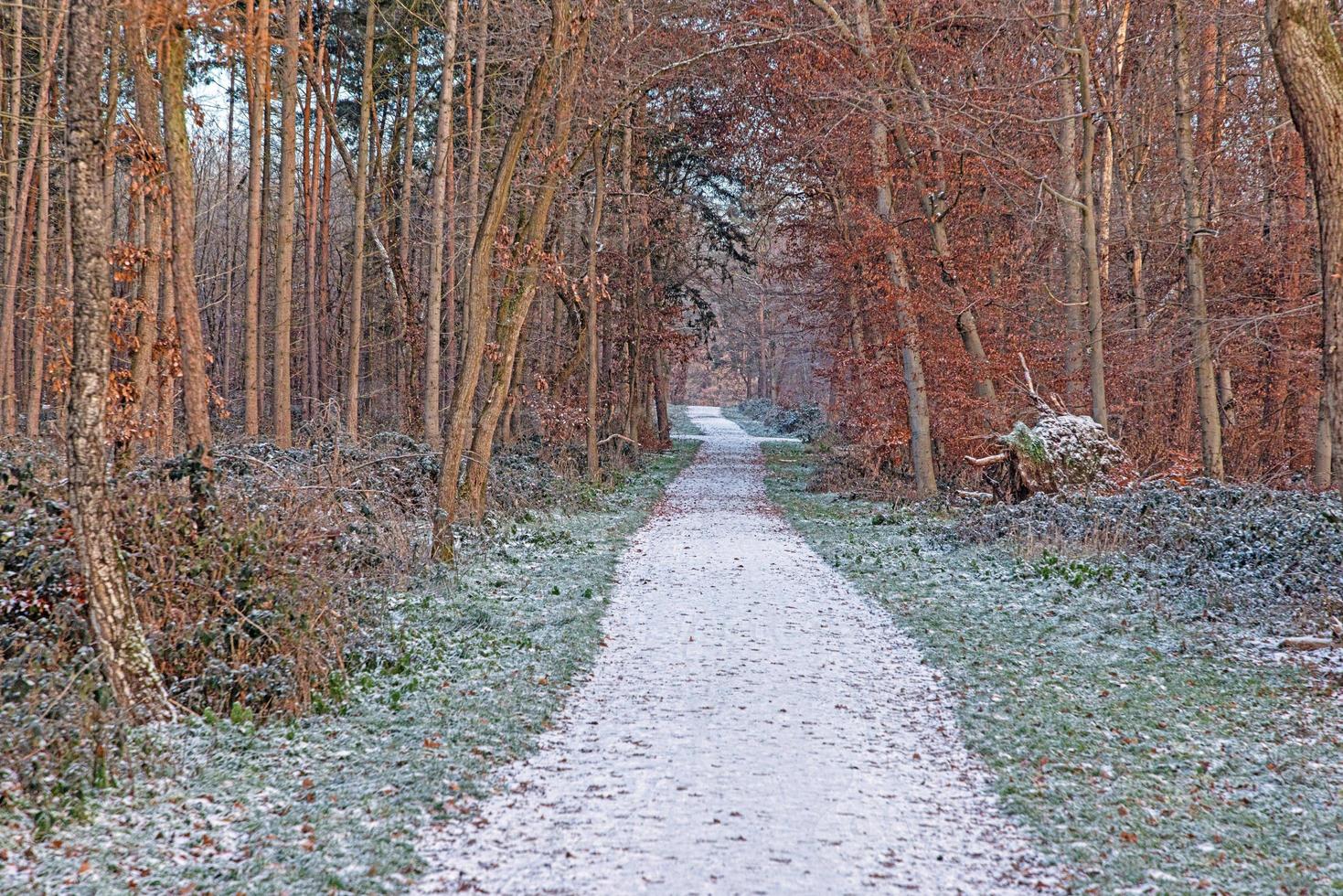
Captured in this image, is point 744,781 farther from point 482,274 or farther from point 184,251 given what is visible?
point 482,274

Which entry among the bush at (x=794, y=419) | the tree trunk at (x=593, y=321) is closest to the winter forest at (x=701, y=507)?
the tree trunk at (x=593, y=321)

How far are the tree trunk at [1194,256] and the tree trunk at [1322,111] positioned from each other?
8252 mm

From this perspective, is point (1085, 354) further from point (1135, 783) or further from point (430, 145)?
point (430, 145)

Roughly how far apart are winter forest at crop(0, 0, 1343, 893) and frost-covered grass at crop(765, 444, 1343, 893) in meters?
0.04

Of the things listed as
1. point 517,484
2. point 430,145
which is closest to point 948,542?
point 517,484

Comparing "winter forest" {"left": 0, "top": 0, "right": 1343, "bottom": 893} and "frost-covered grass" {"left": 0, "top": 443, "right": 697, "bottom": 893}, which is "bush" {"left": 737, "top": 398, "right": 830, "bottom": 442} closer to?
Result: "winter forest" {"left": 0, "top": 0, "right": 1343, "bottom": 893}

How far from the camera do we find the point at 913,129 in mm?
18812

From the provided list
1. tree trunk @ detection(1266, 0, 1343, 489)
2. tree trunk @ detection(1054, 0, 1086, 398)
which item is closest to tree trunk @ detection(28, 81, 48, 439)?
tree trunk @ detection(1266, 0, 1343, 489)

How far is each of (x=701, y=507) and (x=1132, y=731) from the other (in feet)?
44.6

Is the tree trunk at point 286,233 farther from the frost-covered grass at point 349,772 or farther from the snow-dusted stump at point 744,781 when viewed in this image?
the snow-dusted stump at point 744,781

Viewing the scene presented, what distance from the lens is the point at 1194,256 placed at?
16156 mm

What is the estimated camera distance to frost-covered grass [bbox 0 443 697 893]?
13.8ft

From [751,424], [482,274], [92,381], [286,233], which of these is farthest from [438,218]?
[751,424]

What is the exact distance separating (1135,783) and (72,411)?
20.0 feet
